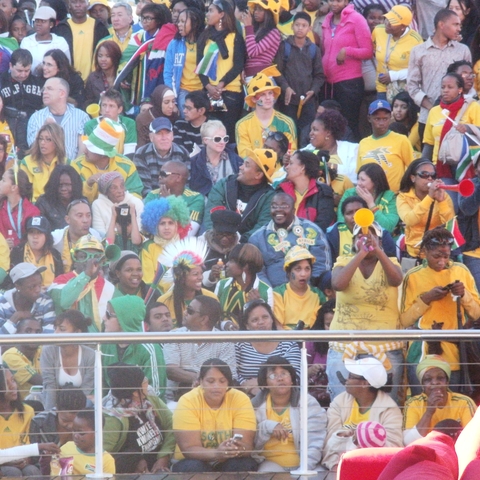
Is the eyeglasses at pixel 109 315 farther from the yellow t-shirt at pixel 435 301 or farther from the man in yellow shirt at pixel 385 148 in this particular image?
the man in yellow shirt at pixel 385 148

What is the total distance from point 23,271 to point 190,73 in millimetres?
2566

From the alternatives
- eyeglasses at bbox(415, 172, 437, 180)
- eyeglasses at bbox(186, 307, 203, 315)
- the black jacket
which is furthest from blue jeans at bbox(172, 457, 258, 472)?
the black jacket

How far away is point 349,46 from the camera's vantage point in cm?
923

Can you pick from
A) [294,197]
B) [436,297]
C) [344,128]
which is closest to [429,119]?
[344,128]

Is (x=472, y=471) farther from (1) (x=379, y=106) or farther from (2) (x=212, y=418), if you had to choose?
(1) (x=379, y=106)

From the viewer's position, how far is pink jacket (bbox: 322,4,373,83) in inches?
361

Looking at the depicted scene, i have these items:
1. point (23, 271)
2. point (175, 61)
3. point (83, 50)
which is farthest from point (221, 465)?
point (83, 50)

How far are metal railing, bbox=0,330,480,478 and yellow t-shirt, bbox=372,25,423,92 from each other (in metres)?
3.77

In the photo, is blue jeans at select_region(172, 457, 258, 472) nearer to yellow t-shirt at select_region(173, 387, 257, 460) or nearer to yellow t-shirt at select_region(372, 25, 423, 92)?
yellow t-shirt at select_region(173, 387, 257, 460)

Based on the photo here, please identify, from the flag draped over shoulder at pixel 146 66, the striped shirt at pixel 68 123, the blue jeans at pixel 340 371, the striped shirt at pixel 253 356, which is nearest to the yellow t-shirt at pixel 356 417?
the blue jeans at pixel 340 371

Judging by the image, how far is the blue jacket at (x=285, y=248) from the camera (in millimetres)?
7340

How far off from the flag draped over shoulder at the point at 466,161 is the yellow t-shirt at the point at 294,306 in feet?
4.98

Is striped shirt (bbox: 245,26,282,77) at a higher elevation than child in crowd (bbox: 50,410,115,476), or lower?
higher

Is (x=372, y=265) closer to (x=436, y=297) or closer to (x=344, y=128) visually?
(x=436, y=297)
